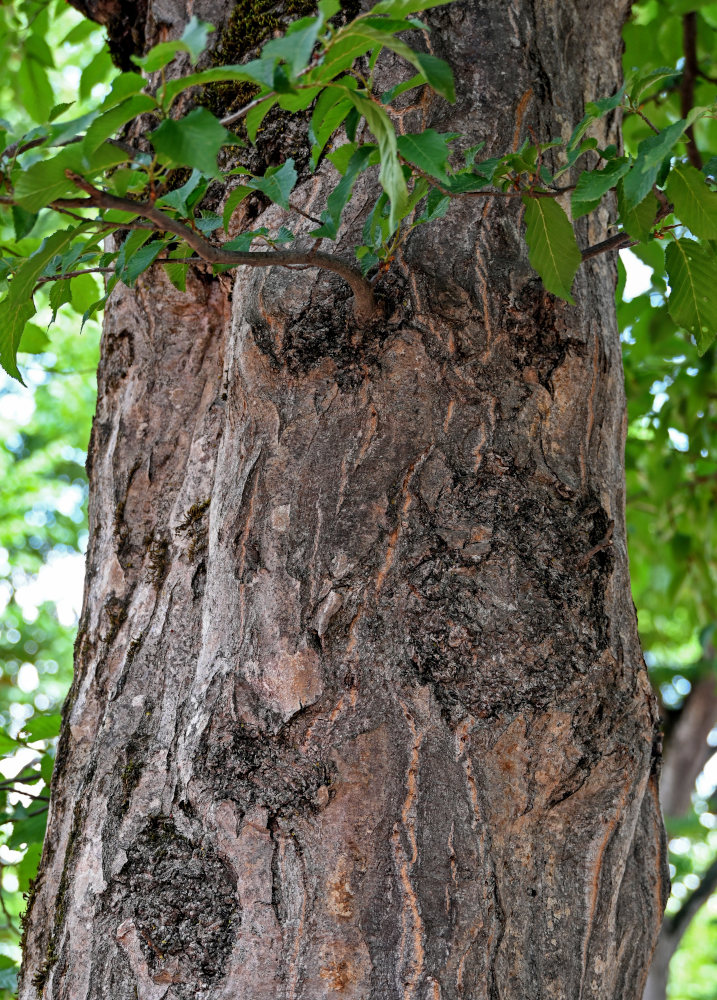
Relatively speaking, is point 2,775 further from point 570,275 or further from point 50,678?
point 50,678

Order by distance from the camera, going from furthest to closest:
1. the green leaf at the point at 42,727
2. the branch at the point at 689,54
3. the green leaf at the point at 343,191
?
1. the branch at the point at 689,54
2. the green leaf at the point at 42,727
3. the green leaf at the point at 343,191

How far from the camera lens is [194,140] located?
0.61m

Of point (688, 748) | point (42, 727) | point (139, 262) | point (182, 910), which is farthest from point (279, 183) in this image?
point (688, 748)

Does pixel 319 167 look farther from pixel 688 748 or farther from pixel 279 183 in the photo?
pixel 688 748

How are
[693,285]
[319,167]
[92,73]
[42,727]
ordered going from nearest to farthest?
[693,285]
[319,167]
[42,727]
[92,73]

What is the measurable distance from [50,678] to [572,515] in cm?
845

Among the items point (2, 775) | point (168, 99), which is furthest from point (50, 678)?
point (168, 99)

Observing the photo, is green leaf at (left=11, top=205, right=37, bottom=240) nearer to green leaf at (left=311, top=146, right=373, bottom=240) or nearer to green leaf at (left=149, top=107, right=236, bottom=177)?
green leaf at (left=149, top=107, right=236, bottom=177)

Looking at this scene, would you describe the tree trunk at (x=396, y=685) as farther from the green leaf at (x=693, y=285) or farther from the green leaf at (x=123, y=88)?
the green leaf at (x=123, y=88)

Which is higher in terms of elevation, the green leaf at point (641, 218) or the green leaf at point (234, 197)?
the green leaf at point (234, 197)

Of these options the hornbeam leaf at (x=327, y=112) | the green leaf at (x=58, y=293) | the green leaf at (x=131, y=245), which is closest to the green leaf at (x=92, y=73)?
the green leaf at (x=58, y=293)

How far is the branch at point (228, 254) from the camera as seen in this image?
0.64 meters

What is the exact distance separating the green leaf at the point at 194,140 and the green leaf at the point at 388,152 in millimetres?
115

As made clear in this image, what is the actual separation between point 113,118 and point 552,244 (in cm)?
47
